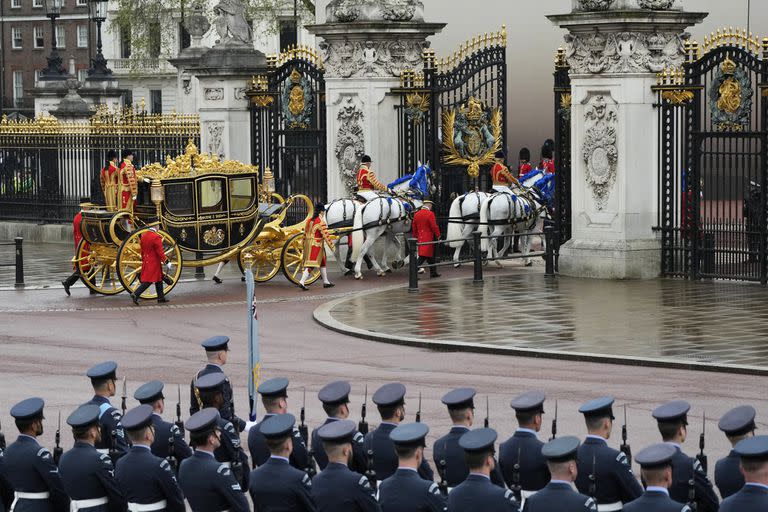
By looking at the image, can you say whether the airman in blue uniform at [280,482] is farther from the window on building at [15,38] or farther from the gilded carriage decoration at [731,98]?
the window on building at [15,38]

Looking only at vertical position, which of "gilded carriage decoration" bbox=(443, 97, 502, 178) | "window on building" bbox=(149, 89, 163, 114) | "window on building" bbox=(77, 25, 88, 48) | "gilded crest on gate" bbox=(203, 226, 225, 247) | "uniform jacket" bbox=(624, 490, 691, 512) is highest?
"window on building" bbox=(77, 25, 88, 48)

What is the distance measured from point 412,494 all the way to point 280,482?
0.88 metres

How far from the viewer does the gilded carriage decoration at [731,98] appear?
25.2 metres

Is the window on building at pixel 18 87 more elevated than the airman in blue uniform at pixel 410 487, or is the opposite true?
the window on building at pixel 18 87

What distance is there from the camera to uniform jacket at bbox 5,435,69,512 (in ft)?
35.6

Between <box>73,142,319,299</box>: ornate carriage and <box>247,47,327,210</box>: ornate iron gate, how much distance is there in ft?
14.4

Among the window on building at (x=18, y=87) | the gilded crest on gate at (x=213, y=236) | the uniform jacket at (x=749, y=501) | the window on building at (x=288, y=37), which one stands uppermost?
the window on building at (x=288, y=37)

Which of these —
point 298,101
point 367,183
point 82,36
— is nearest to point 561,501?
point 367,183

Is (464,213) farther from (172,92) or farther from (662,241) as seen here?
(172,92)

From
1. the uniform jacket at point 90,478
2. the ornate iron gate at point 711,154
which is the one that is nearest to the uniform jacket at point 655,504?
the uniform jacket at point 90,478

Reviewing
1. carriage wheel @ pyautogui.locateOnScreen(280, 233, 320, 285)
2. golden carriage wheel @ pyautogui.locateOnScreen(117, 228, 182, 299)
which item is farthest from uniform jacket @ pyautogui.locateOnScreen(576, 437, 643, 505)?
carriage wheel @ pyautogui.locateOnScreen(280, 233, 320, 285)

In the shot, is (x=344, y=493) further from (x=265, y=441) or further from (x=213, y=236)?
(x=213, y=236)

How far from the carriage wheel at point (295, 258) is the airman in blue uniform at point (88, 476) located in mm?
15585

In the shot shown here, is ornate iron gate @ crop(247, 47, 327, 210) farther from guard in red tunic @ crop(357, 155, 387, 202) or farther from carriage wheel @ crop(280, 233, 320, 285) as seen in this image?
carriage wheel @ crop(280, 233, 320, 285)
